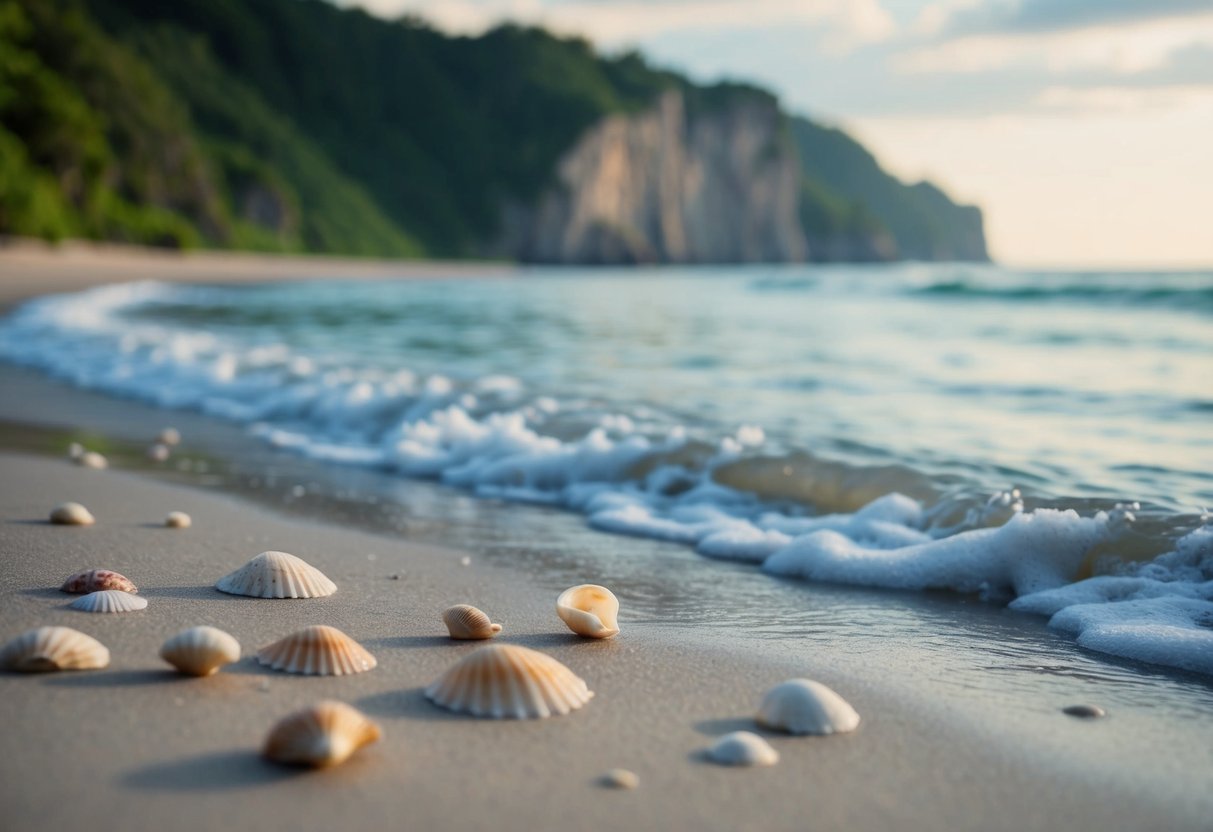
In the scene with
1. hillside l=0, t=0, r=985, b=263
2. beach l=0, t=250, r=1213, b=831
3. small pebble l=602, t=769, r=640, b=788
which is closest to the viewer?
beach l=0, t=250, r=1213, b=831

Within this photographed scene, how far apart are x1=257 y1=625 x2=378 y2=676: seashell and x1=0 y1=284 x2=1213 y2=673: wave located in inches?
81.0

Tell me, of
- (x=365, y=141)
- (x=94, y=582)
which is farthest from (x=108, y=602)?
(x=365, y=141)

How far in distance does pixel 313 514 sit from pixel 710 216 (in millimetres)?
115455

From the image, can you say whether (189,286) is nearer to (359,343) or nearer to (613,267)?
(359,343)

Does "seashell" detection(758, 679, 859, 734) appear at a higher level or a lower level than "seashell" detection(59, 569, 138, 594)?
lower

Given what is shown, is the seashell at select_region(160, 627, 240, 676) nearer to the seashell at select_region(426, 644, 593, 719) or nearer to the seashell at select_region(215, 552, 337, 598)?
the seashell at select_region(426, 644, 593, 719)

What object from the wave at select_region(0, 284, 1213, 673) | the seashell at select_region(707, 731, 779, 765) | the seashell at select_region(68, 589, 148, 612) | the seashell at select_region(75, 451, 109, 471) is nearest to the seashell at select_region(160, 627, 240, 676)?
the seashell at select_region(68, 589, 148, 612)

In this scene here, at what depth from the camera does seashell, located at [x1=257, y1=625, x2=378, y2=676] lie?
271 cm

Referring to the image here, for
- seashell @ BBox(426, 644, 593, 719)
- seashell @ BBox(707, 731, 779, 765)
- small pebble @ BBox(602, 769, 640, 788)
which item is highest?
seashell @ BBox(426, 644, 593, 719)

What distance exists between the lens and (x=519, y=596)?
12.4 feet

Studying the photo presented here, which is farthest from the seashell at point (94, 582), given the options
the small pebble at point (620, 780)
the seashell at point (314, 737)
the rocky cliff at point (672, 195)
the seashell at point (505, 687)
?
the rocky cliff at point (672, 195)

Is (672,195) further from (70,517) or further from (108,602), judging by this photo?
(108,602)

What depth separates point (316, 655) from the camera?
2721 millimetres

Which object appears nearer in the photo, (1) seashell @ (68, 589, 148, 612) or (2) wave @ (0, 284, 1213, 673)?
(1) seashell @ (68, 589, 148, 612)
